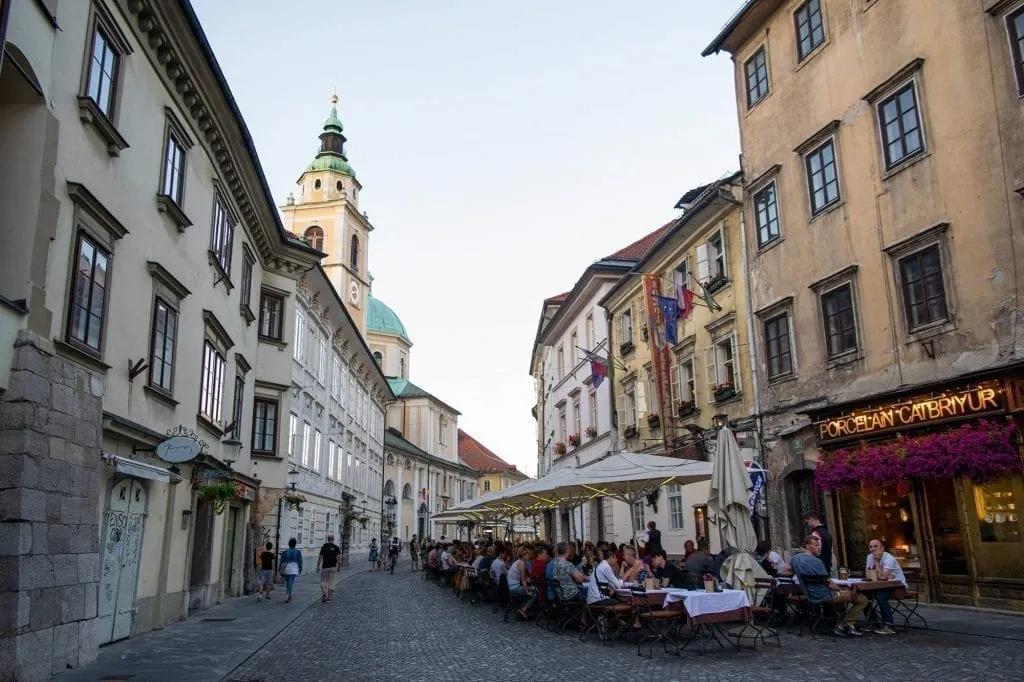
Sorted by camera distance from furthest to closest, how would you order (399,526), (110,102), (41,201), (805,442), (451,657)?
(399,526) < (805,442) < (110,102) < (451,657) < (41,201)

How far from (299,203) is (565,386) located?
114 ft

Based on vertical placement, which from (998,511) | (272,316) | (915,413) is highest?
(272,316)

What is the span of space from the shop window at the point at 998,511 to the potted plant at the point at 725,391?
8106mm

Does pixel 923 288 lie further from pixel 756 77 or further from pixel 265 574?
pixel 265 574

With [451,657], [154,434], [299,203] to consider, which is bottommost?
[451,657]

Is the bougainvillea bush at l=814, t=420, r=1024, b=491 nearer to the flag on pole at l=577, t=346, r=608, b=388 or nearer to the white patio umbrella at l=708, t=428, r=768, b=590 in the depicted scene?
the white patio umbrella at l=708, t=428, r=768, b=590

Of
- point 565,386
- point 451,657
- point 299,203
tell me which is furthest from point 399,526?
point 451,657

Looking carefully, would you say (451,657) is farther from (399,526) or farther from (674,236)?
(399,526)

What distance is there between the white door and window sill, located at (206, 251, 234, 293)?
5.91 metres

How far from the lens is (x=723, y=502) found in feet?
42.9

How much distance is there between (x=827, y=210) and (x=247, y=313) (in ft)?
49.4

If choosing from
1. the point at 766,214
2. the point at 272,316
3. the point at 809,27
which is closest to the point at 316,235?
the point at 272,316

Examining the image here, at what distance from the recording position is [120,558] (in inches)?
509

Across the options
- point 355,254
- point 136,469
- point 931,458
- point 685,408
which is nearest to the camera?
point 136,469
